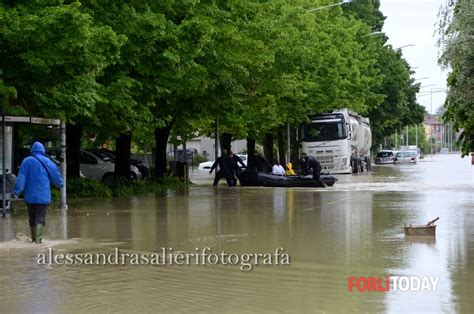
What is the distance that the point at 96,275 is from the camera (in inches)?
A: 416

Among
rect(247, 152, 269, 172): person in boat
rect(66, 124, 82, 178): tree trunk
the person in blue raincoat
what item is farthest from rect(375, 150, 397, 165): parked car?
the person in blue raincoat

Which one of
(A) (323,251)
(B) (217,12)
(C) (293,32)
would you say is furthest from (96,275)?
(C) (293,32)

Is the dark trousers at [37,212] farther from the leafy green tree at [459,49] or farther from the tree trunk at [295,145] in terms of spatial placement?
the tree trunk at [295,145]

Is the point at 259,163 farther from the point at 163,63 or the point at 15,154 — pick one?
the point at 163,63

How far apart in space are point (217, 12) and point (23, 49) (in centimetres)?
890

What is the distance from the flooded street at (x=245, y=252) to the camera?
352 inches

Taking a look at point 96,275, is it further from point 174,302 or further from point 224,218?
point 224,218

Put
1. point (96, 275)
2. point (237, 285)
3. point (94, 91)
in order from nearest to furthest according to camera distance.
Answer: point (237, 285) → point (96, 275) → point (94, 91)

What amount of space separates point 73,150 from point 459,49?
51.8ft

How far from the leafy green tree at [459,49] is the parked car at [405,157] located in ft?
234

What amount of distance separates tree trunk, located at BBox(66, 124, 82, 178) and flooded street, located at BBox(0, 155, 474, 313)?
5.35m

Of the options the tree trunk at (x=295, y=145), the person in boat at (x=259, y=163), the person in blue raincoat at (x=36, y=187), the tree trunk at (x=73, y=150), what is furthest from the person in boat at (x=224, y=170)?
the person in blue raincoat at (x=36, y=187)

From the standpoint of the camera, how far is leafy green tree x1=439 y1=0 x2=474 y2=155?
15484 mm

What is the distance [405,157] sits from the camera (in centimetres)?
9031
